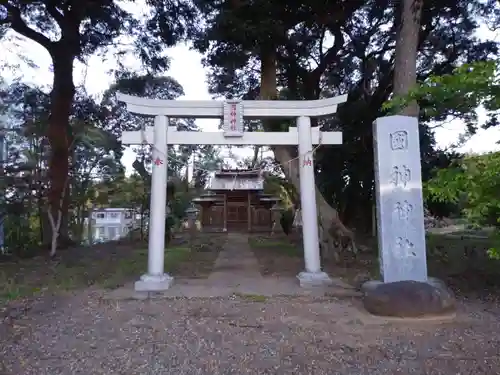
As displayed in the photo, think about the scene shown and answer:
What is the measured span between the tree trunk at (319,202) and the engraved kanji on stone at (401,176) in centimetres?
432

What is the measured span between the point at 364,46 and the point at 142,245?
1020 cm

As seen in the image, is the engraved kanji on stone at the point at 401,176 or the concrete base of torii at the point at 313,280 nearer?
the engraved kanji on stone at the point at 401,176

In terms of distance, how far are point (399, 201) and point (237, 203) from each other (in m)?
20.5

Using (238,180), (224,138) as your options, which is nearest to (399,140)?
(224,138)

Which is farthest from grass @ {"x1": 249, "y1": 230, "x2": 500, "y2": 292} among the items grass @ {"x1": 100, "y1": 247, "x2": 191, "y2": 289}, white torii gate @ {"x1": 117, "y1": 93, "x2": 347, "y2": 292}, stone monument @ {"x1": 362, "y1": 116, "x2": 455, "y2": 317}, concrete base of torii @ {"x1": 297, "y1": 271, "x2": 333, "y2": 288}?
grass @ {"x1": 100, "y1": 247, "x2": 191, "y2": 289}

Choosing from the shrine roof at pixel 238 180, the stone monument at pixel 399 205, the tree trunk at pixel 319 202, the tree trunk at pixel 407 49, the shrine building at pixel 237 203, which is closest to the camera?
the stone monument at pixel 399 205

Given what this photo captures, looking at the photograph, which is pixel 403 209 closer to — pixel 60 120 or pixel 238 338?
pixel 238 338

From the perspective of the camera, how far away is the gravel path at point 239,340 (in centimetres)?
381

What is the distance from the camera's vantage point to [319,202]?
11031 mm

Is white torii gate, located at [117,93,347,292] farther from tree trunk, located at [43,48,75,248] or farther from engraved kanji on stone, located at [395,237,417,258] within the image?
tree trunk, located at [43,48,75,248]

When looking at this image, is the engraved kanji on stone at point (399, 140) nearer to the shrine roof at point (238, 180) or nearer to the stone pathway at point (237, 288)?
the stone pathway at point (237, 288)

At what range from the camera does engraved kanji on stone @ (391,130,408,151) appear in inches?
243

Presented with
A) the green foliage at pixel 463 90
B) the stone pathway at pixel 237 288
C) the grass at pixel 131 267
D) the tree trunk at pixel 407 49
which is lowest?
the stone pathway at pixel 237 288

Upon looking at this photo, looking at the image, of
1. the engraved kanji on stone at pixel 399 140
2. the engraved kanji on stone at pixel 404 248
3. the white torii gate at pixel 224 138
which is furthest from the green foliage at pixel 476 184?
the white torii gate at pixel 224 138
